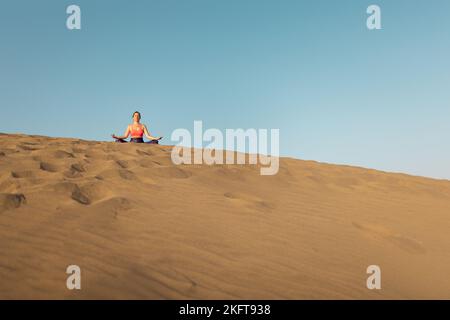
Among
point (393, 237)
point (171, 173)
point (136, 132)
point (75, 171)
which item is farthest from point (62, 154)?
point (393, 237)

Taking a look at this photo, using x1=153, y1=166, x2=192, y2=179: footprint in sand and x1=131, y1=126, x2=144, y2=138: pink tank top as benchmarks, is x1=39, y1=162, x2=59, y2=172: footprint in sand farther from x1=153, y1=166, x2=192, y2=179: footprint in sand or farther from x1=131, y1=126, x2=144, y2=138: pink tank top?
x1=131, y1=126, x2=144, y2=138: pink tank top

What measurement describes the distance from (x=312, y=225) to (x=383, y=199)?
221 centimetres

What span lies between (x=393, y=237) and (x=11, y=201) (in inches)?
169

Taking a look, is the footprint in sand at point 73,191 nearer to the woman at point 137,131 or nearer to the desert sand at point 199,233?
the desert sand at point 199,233

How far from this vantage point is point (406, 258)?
154 inches

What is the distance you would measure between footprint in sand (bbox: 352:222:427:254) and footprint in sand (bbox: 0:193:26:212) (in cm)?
390

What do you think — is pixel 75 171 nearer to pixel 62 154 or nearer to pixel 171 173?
pixel 62 154

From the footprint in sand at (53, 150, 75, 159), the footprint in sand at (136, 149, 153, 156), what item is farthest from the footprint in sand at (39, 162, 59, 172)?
the footprint in sand at (136, 149, 153, 156)

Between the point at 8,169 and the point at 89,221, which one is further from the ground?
the point at 8,169

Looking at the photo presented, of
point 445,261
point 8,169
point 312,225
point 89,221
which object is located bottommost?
point 445,261

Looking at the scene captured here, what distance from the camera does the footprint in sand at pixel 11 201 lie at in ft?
11.9

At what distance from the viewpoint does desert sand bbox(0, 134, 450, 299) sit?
2674mm
